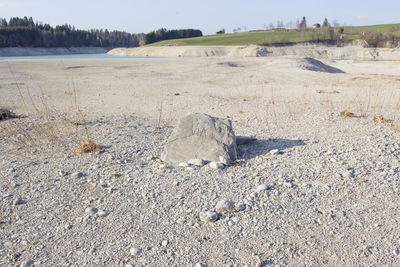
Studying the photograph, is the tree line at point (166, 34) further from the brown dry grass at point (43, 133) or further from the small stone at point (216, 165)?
the small stone at point (216, 165)

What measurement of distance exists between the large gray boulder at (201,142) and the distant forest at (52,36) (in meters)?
99.6

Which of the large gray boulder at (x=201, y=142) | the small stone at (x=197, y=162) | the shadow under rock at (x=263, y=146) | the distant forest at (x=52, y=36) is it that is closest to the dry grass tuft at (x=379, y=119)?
the shadow under rock at (x=263, y=146)

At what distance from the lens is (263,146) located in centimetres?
544

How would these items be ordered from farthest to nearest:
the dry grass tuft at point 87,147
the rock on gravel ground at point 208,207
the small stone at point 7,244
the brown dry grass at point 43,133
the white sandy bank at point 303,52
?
the white sandy bank at point 303,52, the brown dry grass at point 43,133, the dry grass tuft at point 87,147, the small stone at point 7,244, the rock on gravel ground at point 208,207

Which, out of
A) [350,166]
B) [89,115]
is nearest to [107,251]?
[350,166]

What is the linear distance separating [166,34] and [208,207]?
125m

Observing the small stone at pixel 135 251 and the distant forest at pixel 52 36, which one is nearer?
the small stone at pixel 135 251

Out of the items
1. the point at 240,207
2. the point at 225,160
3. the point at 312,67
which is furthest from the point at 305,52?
the point at 240,207

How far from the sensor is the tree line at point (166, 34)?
377 ft

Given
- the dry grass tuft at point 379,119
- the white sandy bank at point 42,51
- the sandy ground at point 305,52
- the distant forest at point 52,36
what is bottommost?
the dry grass tuft at point 379,119

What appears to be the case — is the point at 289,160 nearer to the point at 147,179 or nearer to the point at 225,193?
the point at 225,193

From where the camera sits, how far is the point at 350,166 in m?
4.35

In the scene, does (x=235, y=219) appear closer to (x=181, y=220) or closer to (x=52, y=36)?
(x=181, y=220)

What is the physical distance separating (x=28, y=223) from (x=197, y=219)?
1843 mm
